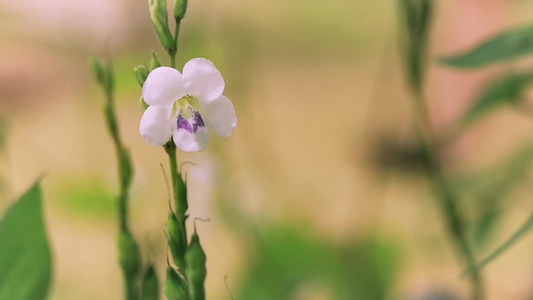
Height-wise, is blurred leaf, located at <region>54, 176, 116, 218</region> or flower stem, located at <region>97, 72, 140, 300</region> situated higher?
flower stem, located at <region>97, 72, 140, 300</region>

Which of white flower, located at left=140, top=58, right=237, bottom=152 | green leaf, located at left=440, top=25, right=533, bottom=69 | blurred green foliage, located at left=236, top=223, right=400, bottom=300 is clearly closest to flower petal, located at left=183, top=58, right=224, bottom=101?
white flower, located at left=140, top=58, right=237, bottom=152

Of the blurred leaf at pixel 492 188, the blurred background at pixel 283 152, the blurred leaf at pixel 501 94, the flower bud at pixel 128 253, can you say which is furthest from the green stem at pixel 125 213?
the blurred leaf at pixel 492 188

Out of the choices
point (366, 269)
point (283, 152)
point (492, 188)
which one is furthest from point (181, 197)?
point (283, 152)

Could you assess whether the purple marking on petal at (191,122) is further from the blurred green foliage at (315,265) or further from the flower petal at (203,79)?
the blurred green foliage at (315,265)

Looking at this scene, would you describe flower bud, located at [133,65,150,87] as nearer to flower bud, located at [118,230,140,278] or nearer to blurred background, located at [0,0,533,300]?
flower bud, located at [118,230,140,278]

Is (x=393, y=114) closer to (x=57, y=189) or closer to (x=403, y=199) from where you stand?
(x=403, y=199)

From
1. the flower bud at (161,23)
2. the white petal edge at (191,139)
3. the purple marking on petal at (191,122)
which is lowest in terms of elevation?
the white petal edge at (191,139)

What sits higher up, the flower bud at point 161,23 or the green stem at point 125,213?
the flower bud at point 161,23

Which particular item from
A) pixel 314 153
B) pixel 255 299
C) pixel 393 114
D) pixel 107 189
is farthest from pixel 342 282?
pixel 393 114
